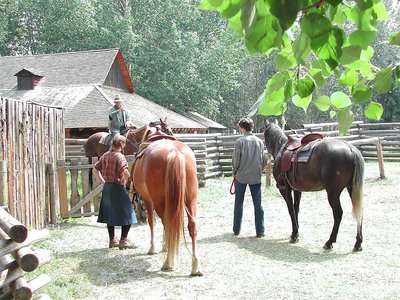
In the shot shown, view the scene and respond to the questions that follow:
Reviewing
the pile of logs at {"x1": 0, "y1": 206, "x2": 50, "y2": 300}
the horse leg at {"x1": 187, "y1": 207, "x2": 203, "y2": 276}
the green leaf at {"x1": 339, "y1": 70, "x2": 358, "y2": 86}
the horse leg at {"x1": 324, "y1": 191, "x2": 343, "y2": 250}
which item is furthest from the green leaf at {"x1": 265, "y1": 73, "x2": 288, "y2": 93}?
the horse leg at {"x1": 324, "y1": 191, "x2": 343, "y2": 250}

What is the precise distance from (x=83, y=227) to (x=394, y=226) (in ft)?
19.5

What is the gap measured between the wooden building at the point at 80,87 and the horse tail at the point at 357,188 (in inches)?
674

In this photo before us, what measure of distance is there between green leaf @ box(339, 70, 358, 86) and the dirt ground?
397cm

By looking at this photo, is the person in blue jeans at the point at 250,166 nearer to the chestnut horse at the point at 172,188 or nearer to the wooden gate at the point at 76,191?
the chestnut horse at the point at 172,188

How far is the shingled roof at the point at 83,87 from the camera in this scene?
24.4 meters

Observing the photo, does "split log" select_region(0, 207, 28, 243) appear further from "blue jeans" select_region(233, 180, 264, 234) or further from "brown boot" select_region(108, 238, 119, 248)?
"blue jeans" select_region(233, 180, 264, 234)

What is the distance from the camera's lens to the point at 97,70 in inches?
1172

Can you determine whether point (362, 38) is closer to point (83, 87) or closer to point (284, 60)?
point (284, 60)

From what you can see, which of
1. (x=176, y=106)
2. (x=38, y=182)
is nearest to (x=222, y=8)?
(x=38, y=182)

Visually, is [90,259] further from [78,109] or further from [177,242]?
[78,109]

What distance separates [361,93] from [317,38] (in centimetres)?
44

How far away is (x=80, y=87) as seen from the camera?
90.6 feet

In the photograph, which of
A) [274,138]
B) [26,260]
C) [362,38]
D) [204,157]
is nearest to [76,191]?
[274,138]

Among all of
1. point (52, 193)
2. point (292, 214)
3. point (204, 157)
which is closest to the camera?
point (292, 214)
